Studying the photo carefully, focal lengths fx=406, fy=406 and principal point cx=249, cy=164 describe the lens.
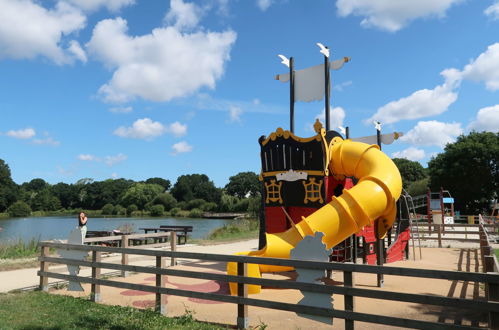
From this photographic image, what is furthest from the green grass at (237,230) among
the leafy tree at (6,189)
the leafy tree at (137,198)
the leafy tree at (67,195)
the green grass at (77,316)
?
the leafy tree at (67,195)

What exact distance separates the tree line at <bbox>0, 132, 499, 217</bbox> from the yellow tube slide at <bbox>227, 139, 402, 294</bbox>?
26211mm

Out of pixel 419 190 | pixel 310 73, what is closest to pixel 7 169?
pixel 419 190

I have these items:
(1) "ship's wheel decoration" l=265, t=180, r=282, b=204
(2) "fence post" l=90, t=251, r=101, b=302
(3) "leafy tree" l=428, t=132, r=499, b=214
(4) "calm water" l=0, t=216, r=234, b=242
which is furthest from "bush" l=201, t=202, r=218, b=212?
(2) "fence post" l=90, t=251, r=101, b=302

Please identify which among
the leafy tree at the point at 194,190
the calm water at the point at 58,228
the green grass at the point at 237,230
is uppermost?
the leafy tree at the point at 194,190

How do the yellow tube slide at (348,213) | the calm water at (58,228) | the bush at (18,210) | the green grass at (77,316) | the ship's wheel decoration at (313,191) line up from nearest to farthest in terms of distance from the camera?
1. the green grass at (77,316)
2. the yellow tube slide at (348,213)
3. the ship's wheel decoration at (313,191)
4. the calm water at (58,228)
5. the bush at (18,210)

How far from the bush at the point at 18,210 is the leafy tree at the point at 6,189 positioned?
13.8 feet

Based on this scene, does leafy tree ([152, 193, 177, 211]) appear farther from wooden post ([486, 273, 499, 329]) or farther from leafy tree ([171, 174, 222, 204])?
wooden post ([486, 273, 499, 329])

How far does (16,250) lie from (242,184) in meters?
90.0

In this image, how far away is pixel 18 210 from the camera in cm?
7088

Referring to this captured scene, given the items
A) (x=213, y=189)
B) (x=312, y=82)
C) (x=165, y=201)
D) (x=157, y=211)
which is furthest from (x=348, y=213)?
(x=213, y=189)

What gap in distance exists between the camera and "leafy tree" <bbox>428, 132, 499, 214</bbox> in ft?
146

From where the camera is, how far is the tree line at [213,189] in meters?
45.0

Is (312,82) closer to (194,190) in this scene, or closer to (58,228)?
(58,228)

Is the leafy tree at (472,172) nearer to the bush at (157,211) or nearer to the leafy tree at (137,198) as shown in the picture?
the bush at (157,211)
